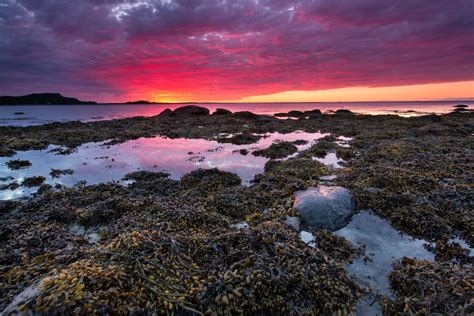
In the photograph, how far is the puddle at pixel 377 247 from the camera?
3987mm

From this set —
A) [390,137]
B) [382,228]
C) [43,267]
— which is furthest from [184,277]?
[390,137]

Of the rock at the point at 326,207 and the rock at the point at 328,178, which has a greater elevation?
the rock at the point at 326,207

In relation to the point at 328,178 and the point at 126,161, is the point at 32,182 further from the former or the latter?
the point at 328,178

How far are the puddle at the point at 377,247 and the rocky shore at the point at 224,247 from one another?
0.58 ft

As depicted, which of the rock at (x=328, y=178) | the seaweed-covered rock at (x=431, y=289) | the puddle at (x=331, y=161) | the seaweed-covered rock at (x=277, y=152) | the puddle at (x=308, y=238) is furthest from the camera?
the seaweed-covered rock at (x=277, y=152)

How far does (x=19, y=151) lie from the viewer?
49.1 ft

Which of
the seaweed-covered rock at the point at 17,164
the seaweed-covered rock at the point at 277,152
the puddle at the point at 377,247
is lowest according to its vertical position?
the puddle at the point at 377,247

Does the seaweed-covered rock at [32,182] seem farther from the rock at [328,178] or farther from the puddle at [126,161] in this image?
the rock at [328,178]

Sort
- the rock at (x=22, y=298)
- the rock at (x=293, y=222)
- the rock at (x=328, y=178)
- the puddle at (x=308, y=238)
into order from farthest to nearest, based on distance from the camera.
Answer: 1. the rock at (x=328, y=178)
2. the rock at (x=293, y=222)
3. the puddle at (x=308, y=238)
4. the rock at (x=22, y=298)

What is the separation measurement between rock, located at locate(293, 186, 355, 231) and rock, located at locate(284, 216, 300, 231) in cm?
17

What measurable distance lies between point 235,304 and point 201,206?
3404 mm

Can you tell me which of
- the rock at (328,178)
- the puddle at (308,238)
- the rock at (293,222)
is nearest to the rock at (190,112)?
the rock at (328,178)

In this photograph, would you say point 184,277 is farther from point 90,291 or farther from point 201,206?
point 201,206

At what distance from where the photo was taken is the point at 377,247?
4.79 meters
